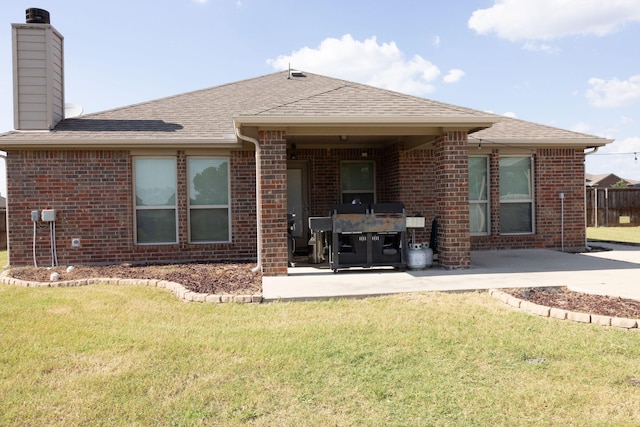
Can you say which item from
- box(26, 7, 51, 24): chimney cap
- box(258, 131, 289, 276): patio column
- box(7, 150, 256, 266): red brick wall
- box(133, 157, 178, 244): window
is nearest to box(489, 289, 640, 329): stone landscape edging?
box(258, 131, 289, 276): patio column

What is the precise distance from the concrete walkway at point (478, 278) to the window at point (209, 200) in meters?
2.44

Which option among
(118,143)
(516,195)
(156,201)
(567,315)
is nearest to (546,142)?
(516,195)

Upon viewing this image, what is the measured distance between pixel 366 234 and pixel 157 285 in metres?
3.34

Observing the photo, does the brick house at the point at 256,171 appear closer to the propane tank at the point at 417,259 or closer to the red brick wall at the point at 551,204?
the red brick wall at the point at 551,204

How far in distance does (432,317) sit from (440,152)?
4026 millimetres

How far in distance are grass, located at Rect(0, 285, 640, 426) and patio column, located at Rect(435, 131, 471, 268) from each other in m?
2.60

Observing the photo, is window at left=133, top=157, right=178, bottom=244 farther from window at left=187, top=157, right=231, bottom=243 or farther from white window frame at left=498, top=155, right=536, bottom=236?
white window frame at left=498, top=155, right=536, bottom=236

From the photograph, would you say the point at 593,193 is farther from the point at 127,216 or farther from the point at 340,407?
the point at 340,407

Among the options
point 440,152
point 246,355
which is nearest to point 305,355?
point 246,355

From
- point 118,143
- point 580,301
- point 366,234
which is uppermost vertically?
point 118,143

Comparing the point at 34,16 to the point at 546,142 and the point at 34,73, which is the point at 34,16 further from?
the point at 546,142

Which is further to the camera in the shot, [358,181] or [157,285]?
[358,181]

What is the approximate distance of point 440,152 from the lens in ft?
27.9

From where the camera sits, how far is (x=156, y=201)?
1012 centimetres
